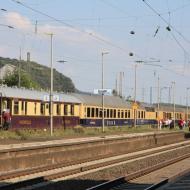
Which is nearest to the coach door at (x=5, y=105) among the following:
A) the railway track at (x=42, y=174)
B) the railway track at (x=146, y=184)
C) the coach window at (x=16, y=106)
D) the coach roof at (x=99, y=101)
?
the coach window at (x=16, y=106)

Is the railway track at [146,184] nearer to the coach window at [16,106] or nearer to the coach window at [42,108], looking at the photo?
the coach window at [16,106]

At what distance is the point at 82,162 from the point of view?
2634cm

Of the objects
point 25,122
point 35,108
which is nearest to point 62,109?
point 35,108

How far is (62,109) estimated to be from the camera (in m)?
45.2

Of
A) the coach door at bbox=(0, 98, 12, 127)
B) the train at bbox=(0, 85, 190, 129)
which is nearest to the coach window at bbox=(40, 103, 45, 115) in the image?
the train at bbox=(0, 85, 190, 129)

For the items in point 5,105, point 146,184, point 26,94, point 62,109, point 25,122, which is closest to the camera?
point 146,184

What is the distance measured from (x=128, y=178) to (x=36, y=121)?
72.5 feet

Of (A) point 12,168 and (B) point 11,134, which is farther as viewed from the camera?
(B) point 11,134

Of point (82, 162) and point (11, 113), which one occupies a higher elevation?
point (11, 113)

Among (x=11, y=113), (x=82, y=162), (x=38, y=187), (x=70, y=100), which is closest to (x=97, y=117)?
(x=70, y=100)

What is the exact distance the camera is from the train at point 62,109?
1467 inches

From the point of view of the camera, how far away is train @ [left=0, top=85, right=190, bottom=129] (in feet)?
122

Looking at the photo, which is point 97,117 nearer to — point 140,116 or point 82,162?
point 140,116

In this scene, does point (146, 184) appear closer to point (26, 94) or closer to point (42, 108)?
point (26, 94)
